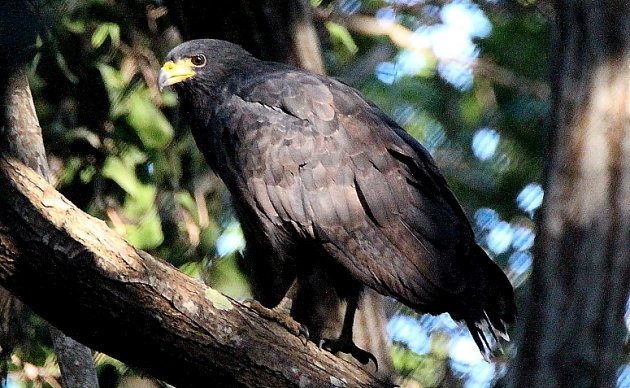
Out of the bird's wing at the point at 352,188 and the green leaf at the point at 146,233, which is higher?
the bird's wing at the point at 352,188

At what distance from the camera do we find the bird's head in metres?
5.84

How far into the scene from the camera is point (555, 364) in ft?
15.1

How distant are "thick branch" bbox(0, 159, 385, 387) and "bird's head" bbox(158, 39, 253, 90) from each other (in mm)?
1850

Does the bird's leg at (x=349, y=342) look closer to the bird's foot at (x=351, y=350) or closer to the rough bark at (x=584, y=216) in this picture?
the bird's foot at (x=351, y=350)

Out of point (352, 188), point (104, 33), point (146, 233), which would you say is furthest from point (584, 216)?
point (104, 33)

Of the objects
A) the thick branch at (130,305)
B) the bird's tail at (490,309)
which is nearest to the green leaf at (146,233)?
the thick branch at (130,305)

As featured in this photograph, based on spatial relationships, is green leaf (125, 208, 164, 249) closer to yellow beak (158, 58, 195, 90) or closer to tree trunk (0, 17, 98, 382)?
yellow beak (158, 58, 195, 90)

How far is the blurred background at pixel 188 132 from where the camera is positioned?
6.07 metres

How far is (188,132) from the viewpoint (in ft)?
22.2

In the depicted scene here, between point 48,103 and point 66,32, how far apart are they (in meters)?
0.44

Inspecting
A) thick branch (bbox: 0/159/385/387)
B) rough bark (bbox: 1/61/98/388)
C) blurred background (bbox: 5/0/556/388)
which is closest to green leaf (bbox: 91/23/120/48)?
blurred background (bbox: 5/0/556/388)

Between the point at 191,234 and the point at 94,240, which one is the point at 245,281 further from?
the point at 94,240

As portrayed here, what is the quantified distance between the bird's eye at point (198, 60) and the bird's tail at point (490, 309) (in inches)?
73.4

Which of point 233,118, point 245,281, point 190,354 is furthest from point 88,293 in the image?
point 245,281
